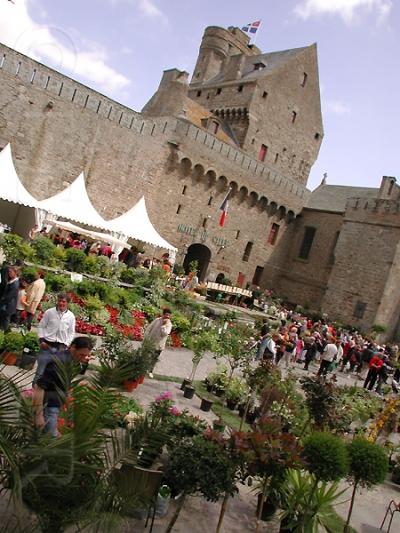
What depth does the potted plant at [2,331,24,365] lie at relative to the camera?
743 cm

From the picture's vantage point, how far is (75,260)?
1409cm

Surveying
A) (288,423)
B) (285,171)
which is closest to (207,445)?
(288,423)

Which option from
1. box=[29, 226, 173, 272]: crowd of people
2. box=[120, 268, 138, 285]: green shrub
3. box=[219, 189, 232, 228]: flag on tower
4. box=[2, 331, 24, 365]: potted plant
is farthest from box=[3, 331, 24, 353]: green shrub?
box=[219, 189, 232, 228]: flag on tower

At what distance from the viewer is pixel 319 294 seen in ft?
106

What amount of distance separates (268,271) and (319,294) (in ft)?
12.1

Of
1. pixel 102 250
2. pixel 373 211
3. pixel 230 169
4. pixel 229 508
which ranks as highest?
pixel 373 211

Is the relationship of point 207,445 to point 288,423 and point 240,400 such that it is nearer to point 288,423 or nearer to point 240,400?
point 288,423

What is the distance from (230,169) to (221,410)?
68.3 feet

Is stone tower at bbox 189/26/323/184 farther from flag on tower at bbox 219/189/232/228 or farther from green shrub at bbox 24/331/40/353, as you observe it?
green shrub at bbox 24/331/40/353

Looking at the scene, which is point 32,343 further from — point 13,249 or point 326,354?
point 326,354

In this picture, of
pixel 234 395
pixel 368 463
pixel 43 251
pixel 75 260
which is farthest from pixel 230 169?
pixel 368 463

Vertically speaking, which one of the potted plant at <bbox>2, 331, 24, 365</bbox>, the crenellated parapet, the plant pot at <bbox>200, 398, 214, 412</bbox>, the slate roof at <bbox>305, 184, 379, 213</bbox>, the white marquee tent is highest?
the slate roof at <bbox>305, 184, 379, 213</bbox>

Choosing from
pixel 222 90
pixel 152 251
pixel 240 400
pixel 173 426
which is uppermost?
pixel 222 90

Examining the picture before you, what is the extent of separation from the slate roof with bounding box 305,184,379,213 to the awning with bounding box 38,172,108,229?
2040cm
